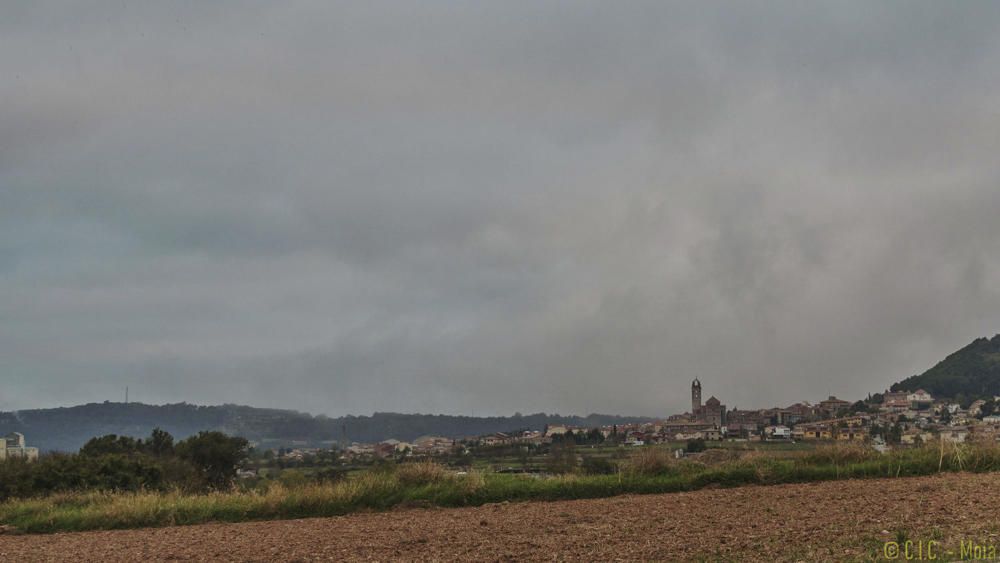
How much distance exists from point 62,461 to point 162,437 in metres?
22.2

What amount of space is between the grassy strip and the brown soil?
0.94 meters

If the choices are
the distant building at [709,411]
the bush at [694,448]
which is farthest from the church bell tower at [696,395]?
the bush at [694,448]

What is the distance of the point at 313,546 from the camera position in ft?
41.4

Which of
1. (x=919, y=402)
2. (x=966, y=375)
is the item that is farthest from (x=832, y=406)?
(x=966, y=375)

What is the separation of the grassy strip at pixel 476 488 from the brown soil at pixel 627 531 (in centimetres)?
94

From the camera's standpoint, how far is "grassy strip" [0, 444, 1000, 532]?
17.7 m

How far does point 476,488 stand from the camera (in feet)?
58.9

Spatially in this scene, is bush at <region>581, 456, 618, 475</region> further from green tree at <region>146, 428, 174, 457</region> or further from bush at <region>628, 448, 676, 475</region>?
green tree at <region>146, 428, 174, 457</region>

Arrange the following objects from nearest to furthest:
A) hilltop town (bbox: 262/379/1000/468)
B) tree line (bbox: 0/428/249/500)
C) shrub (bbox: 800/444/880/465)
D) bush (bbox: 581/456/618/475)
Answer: shrub (bbox: 800/444/880/465) → bush (bbox: 581/456/618/475) → tree line (bbox: 0/428/249/500) → hilltop town (bbox: 262/379/1000/468)

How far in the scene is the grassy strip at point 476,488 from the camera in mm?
17672

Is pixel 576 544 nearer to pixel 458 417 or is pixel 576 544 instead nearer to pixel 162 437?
pixel 162 437

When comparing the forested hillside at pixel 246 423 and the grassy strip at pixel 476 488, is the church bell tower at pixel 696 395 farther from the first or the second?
the grassy strip at pixel 476 488

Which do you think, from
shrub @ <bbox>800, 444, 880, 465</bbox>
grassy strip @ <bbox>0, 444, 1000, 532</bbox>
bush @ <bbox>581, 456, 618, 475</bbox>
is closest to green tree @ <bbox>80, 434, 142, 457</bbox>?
grassy strip @ <bbox>0, 444, 1000, 532</bbox>

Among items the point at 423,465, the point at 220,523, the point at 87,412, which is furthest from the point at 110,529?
the point at 87,412
